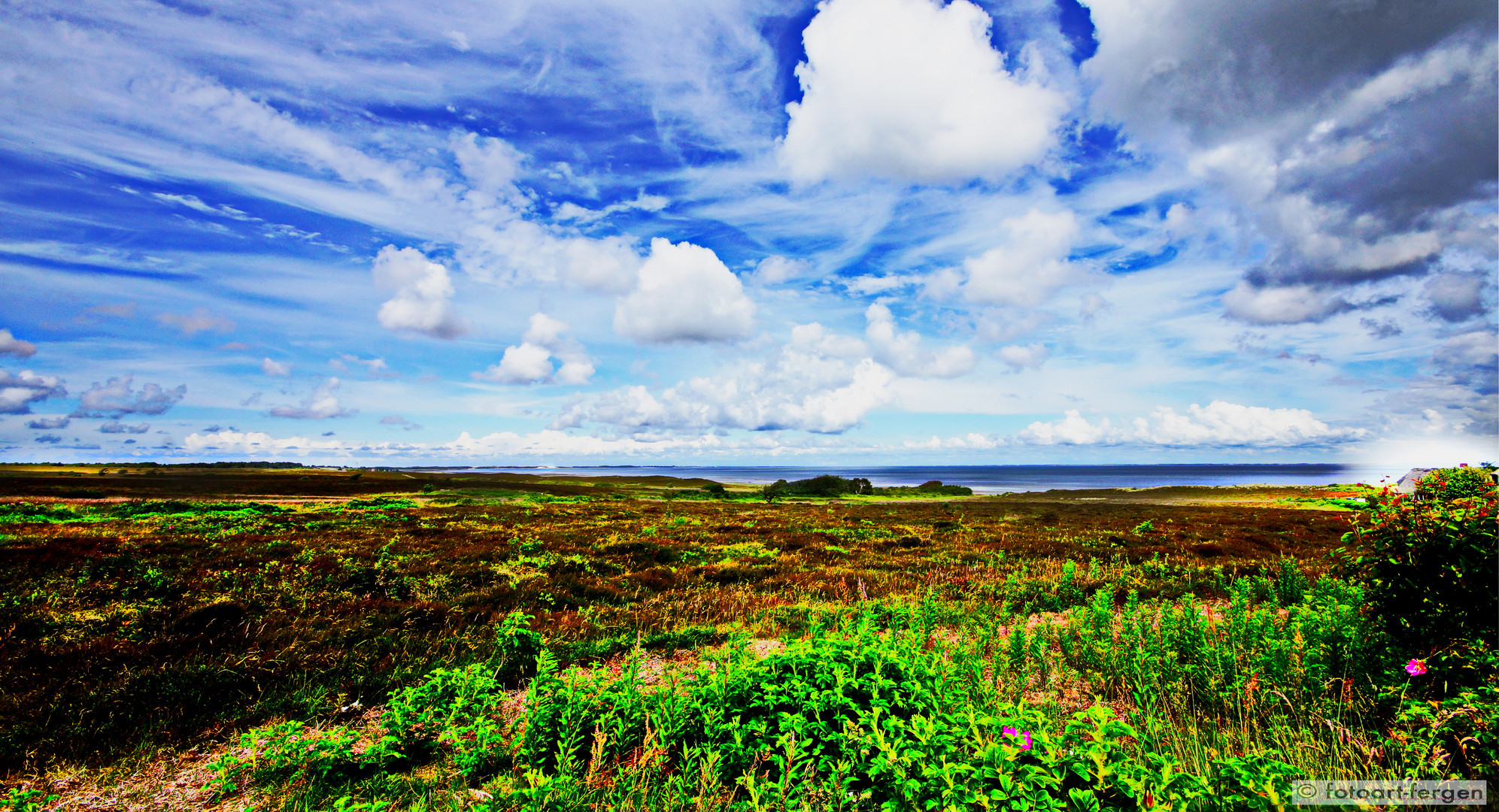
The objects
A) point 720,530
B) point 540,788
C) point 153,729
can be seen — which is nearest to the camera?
point 540,788

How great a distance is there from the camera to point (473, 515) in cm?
2948

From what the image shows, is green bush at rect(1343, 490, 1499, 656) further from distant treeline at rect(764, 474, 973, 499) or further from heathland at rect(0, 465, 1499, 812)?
distant treeline at rect(764, 474, 973, 499)

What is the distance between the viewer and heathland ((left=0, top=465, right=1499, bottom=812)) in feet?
13.2

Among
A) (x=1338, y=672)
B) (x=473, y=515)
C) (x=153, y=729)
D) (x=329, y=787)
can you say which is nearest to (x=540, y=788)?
(x=329, y=787)

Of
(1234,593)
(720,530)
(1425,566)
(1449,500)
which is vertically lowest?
(720,530)

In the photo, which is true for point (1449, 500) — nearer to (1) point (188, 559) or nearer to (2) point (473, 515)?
(1) point (188, 559)

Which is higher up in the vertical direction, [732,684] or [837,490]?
[732,684]

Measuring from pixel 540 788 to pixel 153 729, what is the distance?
5.25 meters

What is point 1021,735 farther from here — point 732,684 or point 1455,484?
point 1455,484

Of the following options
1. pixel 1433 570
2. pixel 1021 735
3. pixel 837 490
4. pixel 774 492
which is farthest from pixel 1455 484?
pixel 837 490

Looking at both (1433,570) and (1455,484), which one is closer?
(1433,570)

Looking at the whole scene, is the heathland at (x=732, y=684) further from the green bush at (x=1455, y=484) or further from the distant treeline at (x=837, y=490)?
the distant treeline at (x=837, y=490)

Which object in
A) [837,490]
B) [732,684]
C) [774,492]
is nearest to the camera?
[732,684]

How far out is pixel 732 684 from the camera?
524 centimetres
